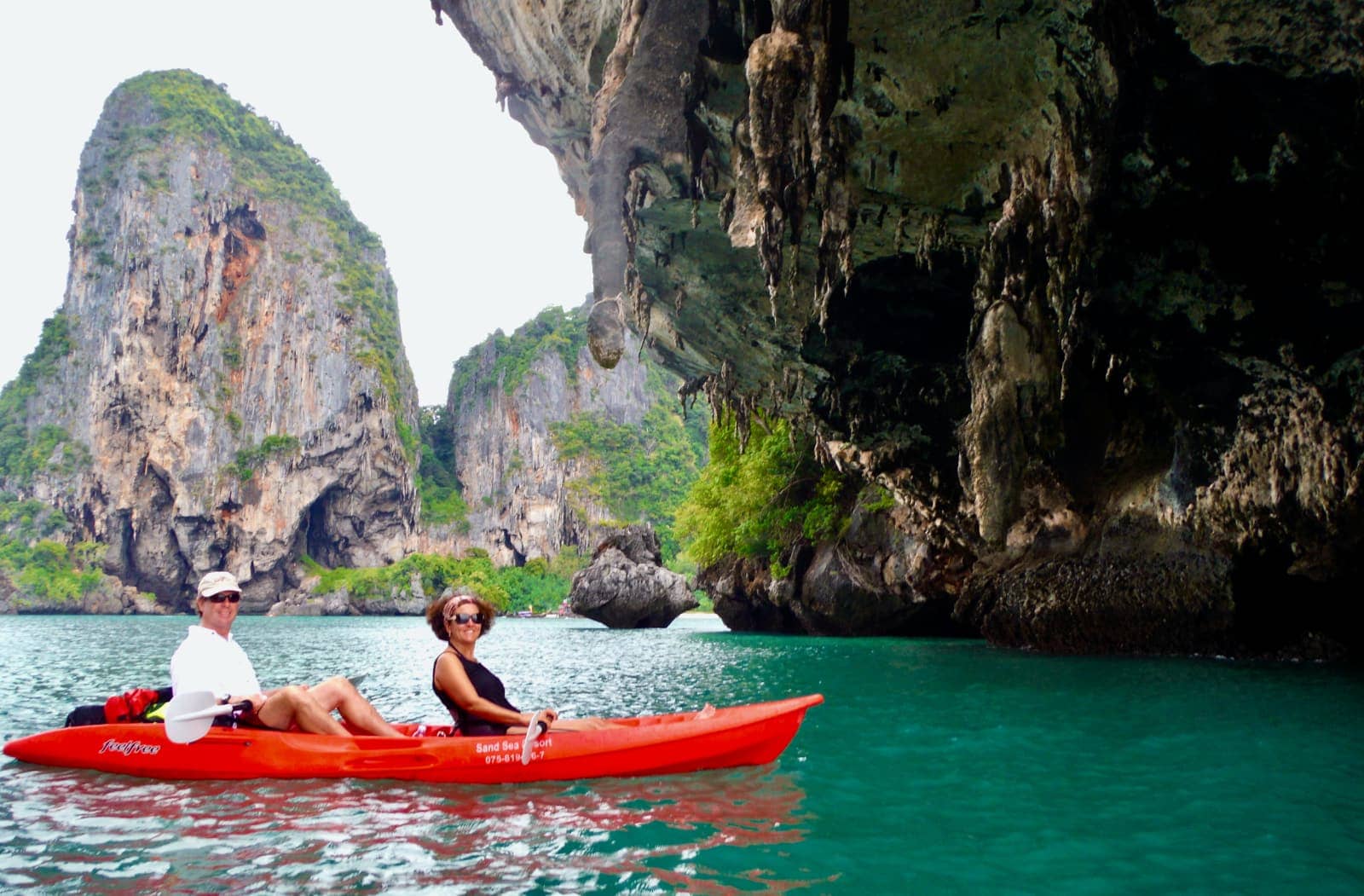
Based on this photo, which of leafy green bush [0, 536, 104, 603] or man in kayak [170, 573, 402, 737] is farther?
leafy green bush [0, 536, 104, 603]

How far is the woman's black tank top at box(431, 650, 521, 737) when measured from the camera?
619cm

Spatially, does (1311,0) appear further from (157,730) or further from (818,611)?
(818,611)

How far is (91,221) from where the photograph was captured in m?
83.2

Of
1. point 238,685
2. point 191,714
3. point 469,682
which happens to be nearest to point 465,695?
point 469,682

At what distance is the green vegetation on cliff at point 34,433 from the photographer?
7562cm

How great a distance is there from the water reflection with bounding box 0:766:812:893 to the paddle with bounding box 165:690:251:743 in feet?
1.14

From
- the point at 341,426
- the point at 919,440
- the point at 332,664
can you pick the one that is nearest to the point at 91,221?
the point at 341,426

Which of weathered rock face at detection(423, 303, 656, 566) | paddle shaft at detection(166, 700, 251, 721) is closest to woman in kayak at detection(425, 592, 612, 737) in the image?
paddle shaft at detection(166, 700, 251, 721)

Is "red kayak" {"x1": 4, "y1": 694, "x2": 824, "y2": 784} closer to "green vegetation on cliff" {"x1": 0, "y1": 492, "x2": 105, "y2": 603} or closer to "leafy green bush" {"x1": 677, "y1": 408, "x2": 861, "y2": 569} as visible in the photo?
"leafy green bush" {"x1": 677, "y1": 408, "x2": 861, "y2": 569}

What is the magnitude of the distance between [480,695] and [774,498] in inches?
792

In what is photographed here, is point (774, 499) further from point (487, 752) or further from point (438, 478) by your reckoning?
point (438, 478)

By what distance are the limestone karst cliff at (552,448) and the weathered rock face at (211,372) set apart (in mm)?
12654

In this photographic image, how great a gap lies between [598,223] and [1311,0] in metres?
9.74

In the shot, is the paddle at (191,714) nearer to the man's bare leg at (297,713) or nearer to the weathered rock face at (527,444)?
the man's bare leg at (297,713)
